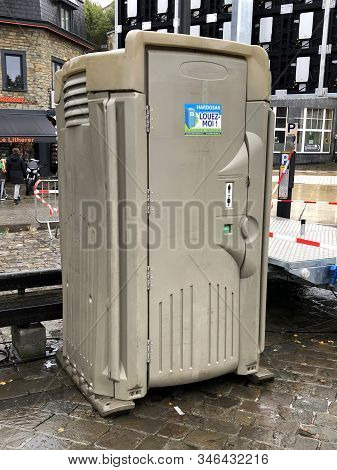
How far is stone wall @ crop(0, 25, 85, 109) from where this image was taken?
25.0 meters

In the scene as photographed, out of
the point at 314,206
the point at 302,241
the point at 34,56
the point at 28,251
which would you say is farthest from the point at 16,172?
the point at 302,241

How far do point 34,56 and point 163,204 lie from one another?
988 inches

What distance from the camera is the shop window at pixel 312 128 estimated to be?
3772cm

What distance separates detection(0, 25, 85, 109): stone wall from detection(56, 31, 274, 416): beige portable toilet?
23.9 metres

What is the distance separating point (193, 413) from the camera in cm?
357

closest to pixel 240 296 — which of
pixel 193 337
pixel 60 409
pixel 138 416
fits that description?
pixel 193 337

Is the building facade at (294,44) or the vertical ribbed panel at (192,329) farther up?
the building facade at (294,44)

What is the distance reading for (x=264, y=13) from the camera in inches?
1412

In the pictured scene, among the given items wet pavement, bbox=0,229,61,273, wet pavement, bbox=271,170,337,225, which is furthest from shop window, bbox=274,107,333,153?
wet pavement, bbox=0,229,61,273

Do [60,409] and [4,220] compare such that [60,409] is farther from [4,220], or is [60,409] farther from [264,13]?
[264,13]

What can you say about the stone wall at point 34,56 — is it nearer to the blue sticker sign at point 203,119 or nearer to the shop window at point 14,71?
the shop window at point 14,71

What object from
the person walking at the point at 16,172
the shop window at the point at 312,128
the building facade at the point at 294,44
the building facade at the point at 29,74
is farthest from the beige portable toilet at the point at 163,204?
the shop window at the point at 312,128

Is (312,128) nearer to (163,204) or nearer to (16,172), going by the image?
(16,172)

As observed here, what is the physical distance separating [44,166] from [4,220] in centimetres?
A: 1347
